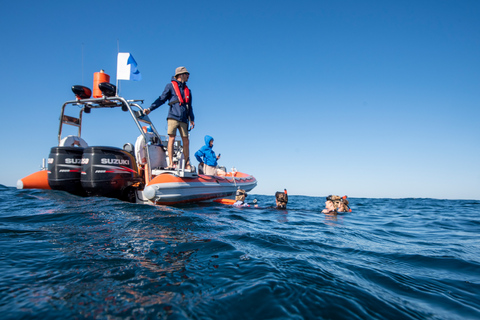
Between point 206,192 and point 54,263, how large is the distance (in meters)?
5.67

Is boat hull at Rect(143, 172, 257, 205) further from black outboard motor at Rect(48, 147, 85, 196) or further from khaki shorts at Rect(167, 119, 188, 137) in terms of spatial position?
black outboard motor at Rect(48, 147, 85, 196)

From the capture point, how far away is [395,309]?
157 cm

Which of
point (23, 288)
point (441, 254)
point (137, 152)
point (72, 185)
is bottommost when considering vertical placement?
point (441, 254)

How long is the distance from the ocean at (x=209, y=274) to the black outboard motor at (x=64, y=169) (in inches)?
86.0

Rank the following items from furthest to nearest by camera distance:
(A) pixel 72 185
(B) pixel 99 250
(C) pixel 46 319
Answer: (A) pixel 72 185
(B) pixel 99 250
(C) pixel 46 319

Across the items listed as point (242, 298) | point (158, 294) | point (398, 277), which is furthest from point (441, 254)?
point (158, 294)

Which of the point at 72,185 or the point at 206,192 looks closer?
the point at 72,185

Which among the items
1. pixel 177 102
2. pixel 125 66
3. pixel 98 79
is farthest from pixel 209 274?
pixel 98 79

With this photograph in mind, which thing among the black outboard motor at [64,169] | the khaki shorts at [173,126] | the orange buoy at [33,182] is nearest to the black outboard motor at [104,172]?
the black outboard motor at [64,169]

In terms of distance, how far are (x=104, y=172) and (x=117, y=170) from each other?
0.79 feet

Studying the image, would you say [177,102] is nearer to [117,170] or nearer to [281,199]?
[117,170]

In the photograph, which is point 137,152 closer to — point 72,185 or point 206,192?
point 72,185

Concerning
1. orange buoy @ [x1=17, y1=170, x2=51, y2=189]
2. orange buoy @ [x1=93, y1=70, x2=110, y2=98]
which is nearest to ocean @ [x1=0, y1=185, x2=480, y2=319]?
orange buoy @ [x1=17, y1=170, x2=51, y2=189]

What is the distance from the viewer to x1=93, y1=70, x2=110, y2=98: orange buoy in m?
6.46
